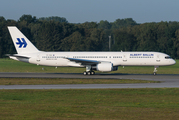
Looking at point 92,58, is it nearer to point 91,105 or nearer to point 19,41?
point 19,41

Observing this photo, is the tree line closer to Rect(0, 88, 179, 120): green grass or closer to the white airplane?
the white airplane

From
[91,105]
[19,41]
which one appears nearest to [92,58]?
[19,41]

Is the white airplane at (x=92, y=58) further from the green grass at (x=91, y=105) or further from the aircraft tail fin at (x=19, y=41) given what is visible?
the green grass at (x=91, y=105)

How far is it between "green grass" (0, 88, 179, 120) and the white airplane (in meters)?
19.5

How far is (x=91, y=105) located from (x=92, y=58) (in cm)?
2802

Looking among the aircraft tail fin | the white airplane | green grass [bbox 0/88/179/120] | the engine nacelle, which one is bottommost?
green grass [bbox 0/88/179/120]

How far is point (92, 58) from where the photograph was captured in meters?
46.1

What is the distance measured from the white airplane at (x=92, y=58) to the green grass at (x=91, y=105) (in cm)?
1945

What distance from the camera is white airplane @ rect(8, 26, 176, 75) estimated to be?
4472 centimetres

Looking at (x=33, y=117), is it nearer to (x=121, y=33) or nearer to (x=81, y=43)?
(x=81, y=43)

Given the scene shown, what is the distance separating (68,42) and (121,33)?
25.6 meters

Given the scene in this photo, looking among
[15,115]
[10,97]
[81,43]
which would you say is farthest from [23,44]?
[81,43]

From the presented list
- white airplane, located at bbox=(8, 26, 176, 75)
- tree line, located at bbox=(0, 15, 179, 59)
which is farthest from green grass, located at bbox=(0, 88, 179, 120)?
tree line, located at bbox=(0, 15, 179, 59)

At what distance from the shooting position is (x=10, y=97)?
21.5 m
